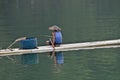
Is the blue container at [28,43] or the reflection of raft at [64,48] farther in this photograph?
the blue container at [28,43]

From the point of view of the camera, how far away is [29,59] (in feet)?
102

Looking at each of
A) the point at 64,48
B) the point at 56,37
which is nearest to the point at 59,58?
the point at 64,48

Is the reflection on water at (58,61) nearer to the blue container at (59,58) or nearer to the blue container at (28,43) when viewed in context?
the blue container at (59,58)

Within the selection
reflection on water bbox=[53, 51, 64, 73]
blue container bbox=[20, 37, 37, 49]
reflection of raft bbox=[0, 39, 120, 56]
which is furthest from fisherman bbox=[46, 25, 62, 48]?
blue container bbox=[20, 37, 37, 49]

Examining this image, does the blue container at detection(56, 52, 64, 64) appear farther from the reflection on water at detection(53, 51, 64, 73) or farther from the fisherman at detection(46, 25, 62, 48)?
the fisherman at detection(46, 25, 62, 48)

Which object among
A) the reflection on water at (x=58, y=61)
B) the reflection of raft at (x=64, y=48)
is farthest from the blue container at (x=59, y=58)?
the reflection of raft at (x=64, y=48)

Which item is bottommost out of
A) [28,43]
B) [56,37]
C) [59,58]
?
[59,58]

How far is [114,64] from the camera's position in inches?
1133

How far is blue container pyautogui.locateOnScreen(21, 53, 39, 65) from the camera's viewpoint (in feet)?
99.2

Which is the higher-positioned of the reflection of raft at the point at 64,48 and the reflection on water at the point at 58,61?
the reflection of raft at the point at 64,48

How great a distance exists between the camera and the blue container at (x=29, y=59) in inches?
1191

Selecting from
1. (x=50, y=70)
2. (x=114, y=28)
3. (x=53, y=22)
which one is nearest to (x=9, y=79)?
(x=50, y=70)

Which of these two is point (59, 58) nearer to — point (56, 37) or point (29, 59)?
point (29, 59)

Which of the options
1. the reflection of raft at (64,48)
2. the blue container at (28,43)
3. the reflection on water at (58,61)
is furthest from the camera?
the blue container at (28,43)
